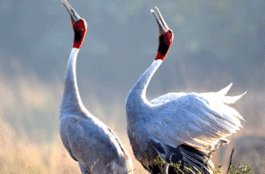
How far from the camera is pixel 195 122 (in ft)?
14.9

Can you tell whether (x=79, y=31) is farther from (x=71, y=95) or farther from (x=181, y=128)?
(x=181, y=128)

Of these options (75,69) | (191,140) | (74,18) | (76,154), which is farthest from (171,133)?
(74,18)

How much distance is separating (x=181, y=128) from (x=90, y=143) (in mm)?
1304

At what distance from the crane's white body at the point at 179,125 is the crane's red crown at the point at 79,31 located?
144 cm

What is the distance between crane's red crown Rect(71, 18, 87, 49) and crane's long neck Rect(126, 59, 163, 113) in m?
1.18

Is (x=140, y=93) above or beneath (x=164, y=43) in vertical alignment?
beneath

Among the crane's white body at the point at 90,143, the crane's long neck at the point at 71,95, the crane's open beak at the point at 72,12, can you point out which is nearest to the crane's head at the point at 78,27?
the crane's open beak at the point at 72,12

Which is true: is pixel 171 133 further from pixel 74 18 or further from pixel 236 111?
pixel 74 18

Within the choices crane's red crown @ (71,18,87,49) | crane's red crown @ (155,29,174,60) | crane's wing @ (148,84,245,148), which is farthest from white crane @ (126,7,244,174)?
crane's red crown @ (71,18,87,49)

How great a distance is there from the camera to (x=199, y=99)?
470 cm

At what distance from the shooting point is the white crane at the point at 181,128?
4555mm

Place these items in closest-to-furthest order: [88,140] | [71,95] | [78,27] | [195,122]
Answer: [195,122], [88,140], [71,95], [78,27]

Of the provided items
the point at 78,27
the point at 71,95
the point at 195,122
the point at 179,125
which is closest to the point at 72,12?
the point at 78,27

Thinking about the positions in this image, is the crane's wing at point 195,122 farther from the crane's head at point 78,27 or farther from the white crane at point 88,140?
the crane's head at point 78,27
